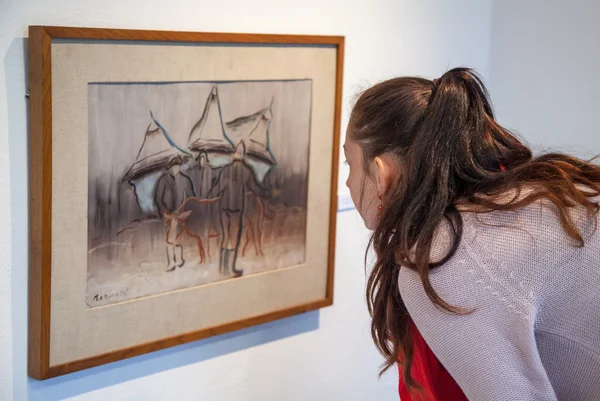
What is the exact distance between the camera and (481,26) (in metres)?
2.89

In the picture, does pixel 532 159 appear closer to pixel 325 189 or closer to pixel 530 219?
pixel 530 219

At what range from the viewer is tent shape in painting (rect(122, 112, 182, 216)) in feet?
6.07

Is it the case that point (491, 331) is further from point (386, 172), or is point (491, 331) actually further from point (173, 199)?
point (173, 199)

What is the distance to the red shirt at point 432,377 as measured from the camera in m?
1.46

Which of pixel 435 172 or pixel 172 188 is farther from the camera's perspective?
pixel 172 188

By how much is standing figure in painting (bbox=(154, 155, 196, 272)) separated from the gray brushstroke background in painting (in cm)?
3

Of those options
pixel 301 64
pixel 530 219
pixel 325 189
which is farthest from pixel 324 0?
pixel 530 219

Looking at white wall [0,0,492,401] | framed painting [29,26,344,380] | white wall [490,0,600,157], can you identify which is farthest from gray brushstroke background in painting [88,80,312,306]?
white wall [490,0,600,157]

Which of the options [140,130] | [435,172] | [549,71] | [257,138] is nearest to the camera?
[435,172]

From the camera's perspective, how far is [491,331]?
50.6 inches

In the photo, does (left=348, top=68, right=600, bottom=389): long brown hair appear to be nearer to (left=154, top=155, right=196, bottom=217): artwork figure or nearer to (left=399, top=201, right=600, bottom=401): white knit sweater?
(left=399, top=201, right=600, bottom=401): white knit sweater

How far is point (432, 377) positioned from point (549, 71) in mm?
1722

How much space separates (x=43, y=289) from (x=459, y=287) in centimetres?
91

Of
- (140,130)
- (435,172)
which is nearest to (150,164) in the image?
(140,130)
